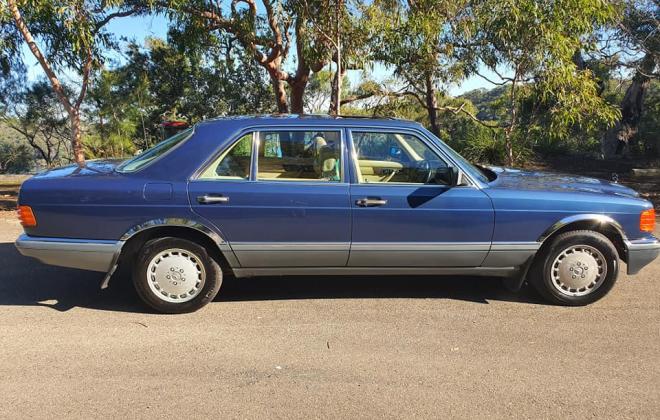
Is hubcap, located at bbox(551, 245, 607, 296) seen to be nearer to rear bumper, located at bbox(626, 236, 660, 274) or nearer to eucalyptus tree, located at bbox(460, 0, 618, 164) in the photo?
rear bumper, located at bbox(626, 236, 660, 274)

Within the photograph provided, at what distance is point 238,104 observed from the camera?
16.1m

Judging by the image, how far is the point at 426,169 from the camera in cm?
455

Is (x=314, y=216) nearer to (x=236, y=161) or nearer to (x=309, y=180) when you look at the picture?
(x=309, y=180)

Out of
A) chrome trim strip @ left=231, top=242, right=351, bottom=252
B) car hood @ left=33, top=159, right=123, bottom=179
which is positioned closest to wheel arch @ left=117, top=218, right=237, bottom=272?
chrome trim strip @ left=231, top=242, right=351, bottom=252

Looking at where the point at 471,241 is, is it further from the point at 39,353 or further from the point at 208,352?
the point at 39,353

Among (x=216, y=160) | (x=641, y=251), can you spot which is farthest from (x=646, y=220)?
(x=216, y=160)

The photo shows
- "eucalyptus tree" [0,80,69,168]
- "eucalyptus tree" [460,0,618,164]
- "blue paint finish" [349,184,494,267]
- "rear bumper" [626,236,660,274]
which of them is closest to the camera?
"blue paint finish" [349,184,494,267]

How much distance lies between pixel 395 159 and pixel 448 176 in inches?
18.8

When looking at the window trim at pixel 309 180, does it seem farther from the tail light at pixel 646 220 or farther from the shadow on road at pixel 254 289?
the tail light at pixel 646 220

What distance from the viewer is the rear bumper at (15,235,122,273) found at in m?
4.27

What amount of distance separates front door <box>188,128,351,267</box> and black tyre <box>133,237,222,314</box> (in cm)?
28

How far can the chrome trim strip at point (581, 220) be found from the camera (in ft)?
14.6

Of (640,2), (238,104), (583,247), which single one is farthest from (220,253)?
(238,104)

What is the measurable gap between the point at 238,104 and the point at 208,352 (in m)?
13.2
